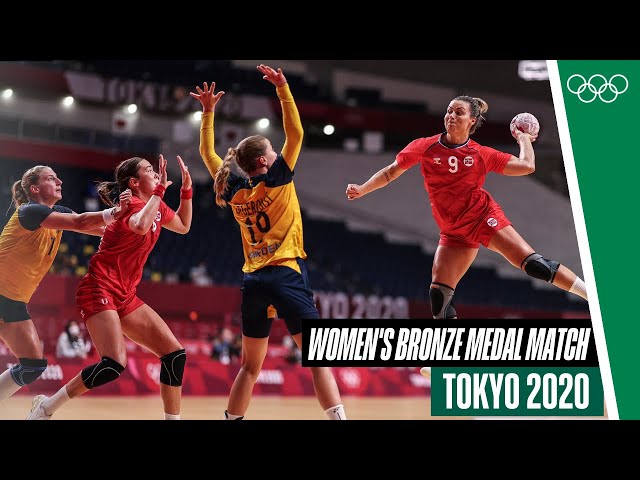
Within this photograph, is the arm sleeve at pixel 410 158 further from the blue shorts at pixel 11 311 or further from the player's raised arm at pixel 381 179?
the blue shorts at pixel 11 311

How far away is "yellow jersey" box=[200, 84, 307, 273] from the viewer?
23.7ft

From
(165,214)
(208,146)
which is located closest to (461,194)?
(208,146)

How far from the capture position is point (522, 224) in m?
9.78

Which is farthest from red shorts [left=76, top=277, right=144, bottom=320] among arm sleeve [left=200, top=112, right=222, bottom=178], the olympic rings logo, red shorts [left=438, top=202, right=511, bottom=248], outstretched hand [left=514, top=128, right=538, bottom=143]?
the olympic rings logo

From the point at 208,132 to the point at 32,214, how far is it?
1736mm

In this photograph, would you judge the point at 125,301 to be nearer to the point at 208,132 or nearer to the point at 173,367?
the point at 173,367

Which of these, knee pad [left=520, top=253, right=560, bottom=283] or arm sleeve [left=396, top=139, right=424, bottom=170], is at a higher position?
arm sleeve [left=396, top=139, right=424, bottom=170]

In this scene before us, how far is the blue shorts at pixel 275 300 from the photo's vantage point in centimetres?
716

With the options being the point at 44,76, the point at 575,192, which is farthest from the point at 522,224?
the point at 44,76

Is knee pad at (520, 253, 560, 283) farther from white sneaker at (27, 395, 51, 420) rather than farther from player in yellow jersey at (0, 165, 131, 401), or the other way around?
white sneaker at (27, 395, 51, 420)

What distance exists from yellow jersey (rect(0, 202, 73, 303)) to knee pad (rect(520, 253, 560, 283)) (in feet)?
13.9

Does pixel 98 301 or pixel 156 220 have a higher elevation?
pixel 156 220

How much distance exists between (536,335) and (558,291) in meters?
4.38

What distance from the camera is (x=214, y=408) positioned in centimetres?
1007
